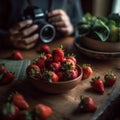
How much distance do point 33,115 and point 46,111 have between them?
0.04m

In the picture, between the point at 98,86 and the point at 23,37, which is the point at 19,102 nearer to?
the point at 98,86

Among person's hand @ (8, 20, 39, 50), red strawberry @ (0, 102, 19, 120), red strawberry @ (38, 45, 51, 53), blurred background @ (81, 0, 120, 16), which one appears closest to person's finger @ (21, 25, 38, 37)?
person's hand @ (8, 20, 39, 50)

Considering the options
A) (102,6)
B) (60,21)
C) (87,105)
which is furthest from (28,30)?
(102,6)

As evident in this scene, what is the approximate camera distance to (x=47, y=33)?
4.26ft

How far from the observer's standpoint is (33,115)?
2.33 feet

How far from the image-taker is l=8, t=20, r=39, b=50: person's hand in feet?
4.10

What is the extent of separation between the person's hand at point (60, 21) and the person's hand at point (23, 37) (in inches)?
5.1

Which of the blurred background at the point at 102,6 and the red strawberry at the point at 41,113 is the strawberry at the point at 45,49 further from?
the blurred background at the point at 102,6

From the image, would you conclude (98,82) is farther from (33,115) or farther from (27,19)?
(27,19)

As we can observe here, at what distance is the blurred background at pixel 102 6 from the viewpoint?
2.03 meters

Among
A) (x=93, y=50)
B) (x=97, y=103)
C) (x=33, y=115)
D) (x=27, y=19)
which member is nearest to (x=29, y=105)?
(x=33, y=115)

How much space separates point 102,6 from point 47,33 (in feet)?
3.02

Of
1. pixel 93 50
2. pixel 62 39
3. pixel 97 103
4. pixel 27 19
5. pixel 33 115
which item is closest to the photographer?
pixel 33 115

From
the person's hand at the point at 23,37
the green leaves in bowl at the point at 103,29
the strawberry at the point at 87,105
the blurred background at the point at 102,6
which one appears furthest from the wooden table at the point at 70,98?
the blurred background at the point at 102,6
